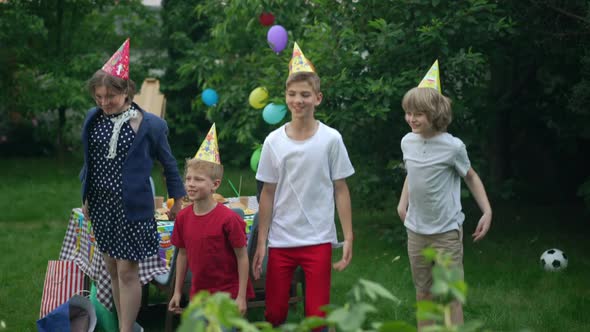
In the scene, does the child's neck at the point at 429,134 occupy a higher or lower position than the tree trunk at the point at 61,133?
lower

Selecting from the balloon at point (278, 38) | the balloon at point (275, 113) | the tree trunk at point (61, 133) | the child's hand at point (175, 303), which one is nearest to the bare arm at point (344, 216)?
the child's hand at point (175, 303)

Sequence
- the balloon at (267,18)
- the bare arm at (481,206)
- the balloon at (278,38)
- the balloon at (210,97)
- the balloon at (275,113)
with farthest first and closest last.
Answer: the balloon at (210,97)
the balloon at (267,18)
the balloon at (278,38)
the balloon at (275,113)
the bare arm at (481,206)

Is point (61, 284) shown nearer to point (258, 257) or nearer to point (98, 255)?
point (98, 255)

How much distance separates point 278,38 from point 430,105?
495cm

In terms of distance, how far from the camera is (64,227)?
9.48 metres

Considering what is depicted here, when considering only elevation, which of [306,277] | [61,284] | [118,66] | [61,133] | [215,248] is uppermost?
[61,133]

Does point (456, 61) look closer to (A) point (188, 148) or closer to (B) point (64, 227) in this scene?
(B) point (64, 227)

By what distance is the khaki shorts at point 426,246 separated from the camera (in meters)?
4.35

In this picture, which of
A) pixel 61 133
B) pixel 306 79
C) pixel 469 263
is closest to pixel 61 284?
pixel 306 79

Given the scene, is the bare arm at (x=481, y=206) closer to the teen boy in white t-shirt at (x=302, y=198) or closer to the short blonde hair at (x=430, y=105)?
the short blonde hair at (x=430, y=105)

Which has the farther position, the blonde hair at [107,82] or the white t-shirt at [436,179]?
the blonde hair at [107,82]

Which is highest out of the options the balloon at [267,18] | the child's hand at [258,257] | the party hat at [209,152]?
the balloon at [267,18]

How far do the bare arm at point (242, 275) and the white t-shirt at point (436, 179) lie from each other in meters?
0.92

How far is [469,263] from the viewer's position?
7.50m
